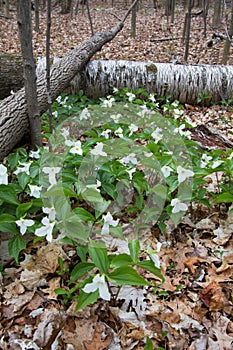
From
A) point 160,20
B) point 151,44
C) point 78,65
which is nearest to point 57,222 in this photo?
point 78,65

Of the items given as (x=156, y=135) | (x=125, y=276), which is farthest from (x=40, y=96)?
(x=125, y=276)

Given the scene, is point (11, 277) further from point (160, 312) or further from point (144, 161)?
point (144, 161)

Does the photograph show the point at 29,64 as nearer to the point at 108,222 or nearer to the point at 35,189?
the point at 35,189

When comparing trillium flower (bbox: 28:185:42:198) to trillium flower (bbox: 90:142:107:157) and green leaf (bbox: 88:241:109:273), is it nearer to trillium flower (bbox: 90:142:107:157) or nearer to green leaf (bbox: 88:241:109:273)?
trillium flower (bbox: 90:142:107:157)

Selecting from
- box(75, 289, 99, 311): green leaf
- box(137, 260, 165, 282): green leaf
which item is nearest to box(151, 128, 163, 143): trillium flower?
box(137, 260, 165, 282): green leaf

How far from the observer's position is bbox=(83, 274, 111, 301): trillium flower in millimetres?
1207

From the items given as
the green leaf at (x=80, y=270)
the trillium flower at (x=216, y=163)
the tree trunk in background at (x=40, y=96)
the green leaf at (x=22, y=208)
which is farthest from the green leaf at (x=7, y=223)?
the trillium flower at (x=216, y=163)

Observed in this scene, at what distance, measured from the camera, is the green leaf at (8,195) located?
66.7 inches

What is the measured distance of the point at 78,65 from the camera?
13.2ft

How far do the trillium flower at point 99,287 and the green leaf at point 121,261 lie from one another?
5.8 inches

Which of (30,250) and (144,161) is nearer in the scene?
(30,250)

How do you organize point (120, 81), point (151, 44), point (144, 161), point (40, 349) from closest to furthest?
point (40, 349) → point (144, 161) → point (120, 81) → point (151, 44)

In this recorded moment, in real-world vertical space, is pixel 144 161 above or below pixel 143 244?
above

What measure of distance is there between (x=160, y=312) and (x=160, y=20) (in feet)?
38.0
